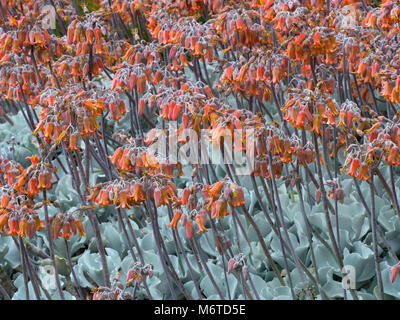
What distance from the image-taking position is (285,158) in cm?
232

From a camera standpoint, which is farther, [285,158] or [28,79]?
[28,79]

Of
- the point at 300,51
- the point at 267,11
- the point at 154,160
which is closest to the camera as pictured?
the point at 154,160

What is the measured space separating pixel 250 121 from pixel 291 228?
124 centimetres

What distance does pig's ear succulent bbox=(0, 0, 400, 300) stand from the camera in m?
2.25

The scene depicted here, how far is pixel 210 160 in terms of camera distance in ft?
10.5

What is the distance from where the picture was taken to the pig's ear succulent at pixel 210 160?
2254 mm

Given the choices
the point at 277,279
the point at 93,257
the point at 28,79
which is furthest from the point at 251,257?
the point at 28,79

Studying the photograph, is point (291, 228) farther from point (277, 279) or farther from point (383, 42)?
point (383, 42)

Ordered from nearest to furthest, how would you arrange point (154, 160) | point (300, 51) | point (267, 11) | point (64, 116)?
point (154, 160) < point (64, 116) < point (300, 51) < point (267, 11)

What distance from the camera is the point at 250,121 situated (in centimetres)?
222
